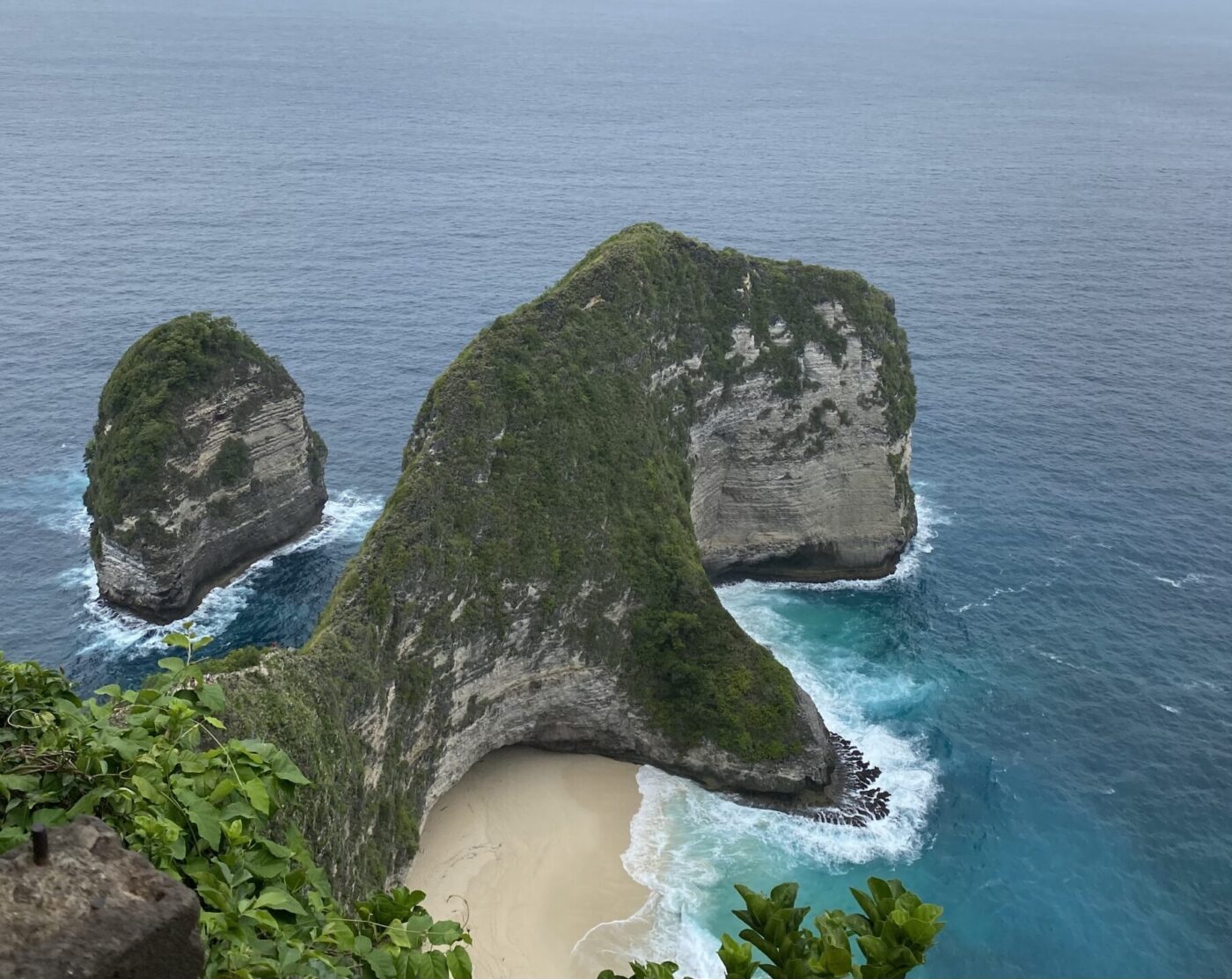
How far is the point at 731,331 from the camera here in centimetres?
7181

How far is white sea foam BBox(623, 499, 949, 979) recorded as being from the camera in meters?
49.4

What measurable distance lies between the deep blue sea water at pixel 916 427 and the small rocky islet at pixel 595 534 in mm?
3320

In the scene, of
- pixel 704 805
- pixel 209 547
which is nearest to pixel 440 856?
pixel 704 805

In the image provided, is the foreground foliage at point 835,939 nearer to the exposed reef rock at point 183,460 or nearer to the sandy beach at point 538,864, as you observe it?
the sandy beach at point 538,864

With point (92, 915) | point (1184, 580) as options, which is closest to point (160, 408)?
point (92, 915)

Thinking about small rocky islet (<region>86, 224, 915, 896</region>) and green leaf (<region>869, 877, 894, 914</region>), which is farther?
small rocky islet (<region>86, 224, 915, 896</region>)

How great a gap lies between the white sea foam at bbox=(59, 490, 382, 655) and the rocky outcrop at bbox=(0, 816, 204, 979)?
174 feet

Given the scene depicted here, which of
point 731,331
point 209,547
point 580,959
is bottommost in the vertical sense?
point 580,959

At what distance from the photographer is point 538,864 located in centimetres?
5156

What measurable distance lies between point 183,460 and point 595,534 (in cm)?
2792

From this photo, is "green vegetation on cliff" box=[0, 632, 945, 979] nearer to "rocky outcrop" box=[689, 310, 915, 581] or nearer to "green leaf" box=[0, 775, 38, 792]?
"green leaf" box=[0, 775, 38, 792]

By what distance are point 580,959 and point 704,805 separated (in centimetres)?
1163

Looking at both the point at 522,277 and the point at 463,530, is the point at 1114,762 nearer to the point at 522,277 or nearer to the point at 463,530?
the point at 463,530

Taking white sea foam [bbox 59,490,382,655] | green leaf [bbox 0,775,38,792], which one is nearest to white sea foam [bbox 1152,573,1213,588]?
white sea foam [bbox 59,490,382,655]
